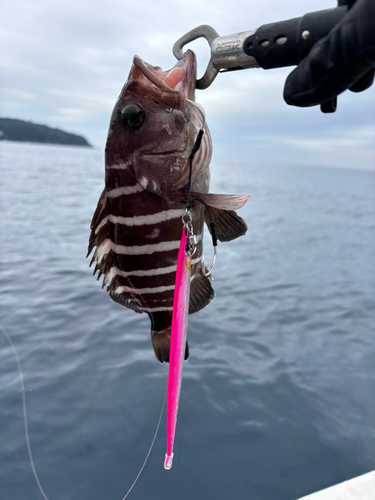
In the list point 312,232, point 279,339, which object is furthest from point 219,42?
point 312,232

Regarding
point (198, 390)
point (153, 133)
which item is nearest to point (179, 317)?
point (153, 133)

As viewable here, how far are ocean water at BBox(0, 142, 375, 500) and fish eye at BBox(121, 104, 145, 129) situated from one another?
3715 millimetres

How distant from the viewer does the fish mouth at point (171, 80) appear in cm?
194

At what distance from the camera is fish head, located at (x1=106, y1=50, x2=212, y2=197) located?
78.7 inches

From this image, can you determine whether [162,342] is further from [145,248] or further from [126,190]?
[126,190]

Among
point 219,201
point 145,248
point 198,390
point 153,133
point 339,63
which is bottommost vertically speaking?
point 198,390

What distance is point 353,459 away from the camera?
15.3 ft

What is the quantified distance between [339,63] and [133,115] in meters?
1.05

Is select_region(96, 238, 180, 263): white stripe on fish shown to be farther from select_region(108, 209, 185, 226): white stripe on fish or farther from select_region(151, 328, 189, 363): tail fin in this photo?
select_region(151, 328, 189, 363): tail fin

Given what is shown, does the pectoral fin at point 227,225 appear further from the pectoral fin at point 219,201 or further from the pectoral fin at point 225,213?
the pectoral fin at point 219,201

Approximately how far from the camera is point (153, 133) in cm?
201

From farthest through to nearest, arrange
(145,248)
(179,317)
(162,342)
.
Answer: (162,342)
(145,248)
(179,317)

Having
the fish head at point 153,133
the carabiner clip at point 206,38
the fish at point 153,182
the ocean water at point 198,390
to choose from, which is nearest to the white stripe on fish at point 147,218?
the fish at point 153,182

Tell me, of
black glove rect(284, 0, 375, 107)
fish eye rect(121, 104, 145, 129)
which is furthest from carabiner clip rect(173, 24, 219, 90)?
black glove rect(284, 0, 375, 107)
